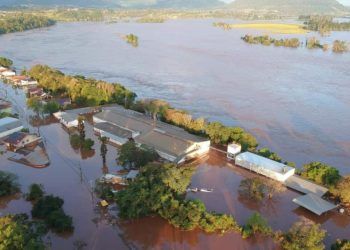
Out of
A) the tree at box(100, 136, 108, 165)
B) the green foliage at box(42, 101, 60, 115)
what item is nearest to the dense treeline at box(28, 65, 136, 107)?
the green foliage at box(42, 101, 60, 115)

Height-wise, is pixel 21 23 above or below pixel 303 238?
above

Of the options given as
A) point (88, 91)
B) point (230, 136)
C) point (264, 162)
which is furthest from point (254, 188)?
point (88, 91)

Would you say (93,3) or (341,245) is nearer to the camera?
(341,245)

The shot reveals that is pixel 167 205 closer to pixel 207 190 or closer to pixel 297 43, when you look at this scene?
pixel 207 190

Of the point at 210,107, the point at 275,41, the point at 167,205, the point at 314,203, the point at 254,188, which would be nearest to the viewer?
the point at 167,205

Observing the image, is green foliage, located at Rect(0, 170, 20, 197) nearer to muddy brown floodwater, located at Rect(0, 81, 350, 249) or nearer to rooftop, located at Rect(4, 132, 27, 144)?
muddy brown floodwater, located at Rect(0, 81, 350, 249)

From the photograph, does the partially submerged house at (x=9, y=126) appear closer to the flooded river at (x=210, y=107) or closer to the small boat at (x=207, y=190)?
the flooded river at (x=210, y=107)
